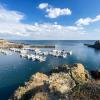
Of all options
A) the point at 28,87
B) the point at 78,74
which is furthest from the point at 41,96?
the point at 78,74

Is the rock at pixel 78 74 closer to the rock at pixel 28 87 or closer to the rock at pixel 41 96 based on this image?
the rock at pixel 28 87

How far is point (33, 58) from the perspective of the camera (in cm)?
9588

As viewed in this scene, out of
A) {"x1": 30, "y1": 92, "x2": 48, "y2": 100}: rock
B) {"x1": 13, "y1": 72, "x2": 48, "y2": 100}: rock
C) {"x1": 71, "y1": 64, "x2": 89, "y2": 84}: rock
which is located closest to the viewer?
{"x1": 30, "y1": 92, "x2": 48, "y2": 100}: rock

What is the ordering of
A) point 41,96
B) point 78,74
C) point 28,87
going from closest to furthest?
point 41,96 → point 28,87 → point 78,74

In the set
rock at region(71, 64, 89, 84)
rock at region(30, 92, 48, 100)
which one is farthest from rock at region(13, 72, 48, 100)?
rock at region(71, 64, 89, 84)

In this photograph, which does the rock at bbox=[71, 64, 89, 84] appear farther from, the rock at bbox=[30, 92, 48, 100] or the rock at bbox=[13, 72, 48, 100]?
the rock at bbox=[30, 92, 48, 100]

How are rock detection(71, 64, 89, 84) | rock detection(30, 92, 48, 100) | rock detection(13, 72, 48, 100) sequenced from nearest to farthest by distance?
rock detection(30, 92, 48, 100), rock detection(13, 72, 48, 100), rock detection(71, 64, 89, 84)

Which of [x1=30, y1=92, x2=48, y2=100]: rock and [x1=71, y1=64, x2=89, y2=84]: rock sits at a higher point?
[x1=30, y1=92, x2=48, y2=100]: rock

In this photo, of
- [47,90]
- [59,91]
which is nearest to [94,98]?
[59,91]

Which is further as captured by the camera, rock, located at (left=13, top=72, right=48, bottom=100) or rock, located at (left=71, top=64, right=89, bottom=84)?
rock, located at (left=71, top=64, right=89, bottom=84)

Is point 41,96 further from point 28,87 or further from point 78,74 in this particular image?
point 78,74

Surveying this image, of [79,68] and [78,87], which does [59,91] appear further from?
[79,68]

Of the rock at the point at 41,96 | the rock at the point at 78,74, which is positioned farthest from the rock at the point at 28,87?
the rock at the point at 78,74

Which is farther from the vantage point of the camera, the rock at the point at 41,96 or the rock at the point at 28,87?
the rock at the point at 28,87
